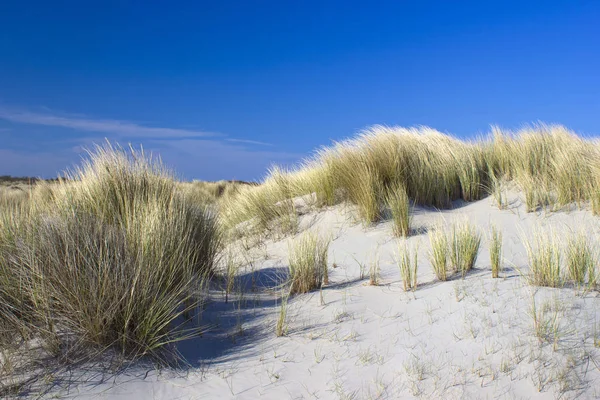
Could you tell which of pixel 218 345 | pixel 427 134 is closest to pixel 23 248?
pixel 218 345

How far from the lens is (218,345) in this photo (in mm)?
3646

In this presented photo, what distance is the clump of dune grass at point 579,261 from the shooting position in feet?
13.5

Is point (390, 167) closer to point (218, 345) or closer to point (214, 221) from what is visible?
point (214, 221)

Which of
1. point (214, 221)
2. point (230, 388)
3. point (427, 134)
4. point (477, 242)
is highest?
point (427, 134)

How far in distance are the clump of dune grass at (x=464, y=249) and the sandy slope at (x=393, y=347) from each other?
0.51 feet

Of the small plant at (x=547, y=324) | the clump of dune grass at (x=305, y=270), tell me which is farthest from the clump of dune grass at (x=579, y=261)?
the clump of dune grass at (x=305, y=270)

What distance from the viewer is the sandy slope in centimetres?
295

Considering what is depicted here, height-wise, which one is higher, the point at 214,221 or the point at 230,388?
the point at 214,221

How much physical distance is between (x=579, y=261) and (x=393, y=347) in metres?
2.03

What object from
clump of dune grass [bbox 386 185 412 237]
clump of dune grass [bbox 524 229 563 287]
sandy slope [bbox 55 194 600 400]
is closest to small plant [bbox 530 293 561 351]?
sandy slope [bbox 55 194 600 400]

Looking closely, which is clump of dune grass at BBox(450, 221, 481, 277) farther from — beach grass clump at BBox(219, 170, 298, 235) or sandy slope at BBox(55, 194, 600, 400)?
beach grass clump at BBox(219, 170, 298, 235)

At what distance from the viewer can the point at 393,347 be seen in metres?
3.50

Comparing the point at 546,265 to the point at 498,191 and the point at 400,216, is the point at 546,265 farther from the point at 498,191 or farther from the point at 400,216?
the point at 498,191

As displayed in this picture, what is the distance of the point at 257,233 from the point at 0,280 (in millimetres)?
5195
